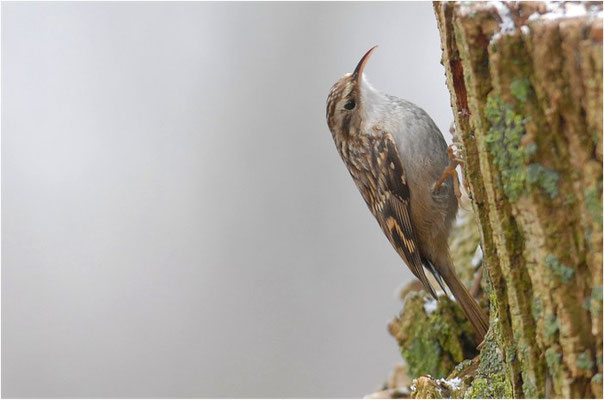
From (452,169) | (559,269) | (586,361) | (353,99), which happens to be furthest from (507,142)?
(353,99)

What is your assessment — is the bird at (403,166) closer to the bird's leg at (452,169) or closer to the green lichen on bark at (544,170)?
the bird's leg at (452,169)

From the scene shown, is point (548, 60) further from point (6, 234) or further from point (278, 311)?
point (6, 234)

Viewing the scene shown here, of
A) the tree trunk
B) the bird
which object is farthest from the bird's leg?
the tree trunk

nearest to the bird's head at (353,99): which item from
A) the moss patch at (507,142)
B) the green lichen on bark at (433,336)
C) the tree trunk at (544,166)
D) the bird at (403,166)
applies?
the bird at (403,166)

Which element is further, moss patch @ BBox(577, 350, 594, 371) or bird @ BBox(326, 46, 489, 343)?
bird @ BBox(326, 46, 489, 343)

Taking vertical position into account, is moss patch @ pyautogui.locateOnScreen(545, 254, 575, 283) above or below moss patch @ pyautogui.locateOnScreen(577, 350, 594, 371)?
above

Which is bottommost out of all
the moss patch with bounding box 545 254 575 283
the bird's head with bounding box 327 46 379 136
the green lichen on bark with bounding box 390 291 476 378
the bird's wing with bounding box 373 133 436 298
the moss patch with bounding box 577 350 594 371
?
the green lichen on bark with bounding box 390 291 476 378

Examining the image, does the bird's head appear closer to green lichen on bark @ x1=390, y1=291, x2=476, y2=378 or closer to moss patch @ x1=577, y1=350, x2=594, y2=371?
green lichen on bark @ x1=390, y1=291, x2=476, y2=378
